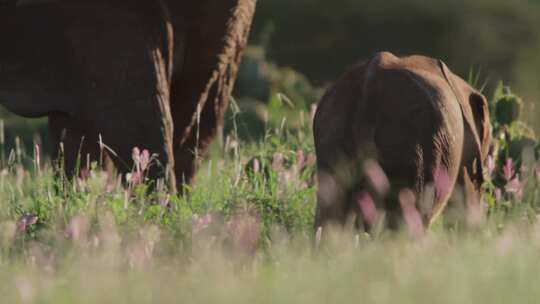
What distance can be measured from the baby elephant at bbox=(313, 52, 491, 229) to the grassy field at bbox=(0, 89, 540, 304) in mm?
154

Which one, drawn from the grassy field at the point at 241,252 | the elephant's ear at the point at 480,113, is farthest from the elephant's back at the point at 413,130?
the elephant's ear at the point at 480,113

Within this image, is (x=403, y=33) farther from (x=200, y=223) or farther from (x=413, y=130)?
(x=200, y=223)

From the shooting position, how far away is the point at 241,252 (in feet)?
16.9

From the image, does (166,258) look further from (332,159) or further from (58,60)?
(58,60)

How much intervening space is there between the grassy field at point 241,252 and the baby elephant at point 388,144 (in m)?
0.15

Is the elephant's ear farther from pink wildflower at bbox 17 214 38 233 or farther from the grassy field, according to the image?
pink wildflower at bbox 17 214 38 233

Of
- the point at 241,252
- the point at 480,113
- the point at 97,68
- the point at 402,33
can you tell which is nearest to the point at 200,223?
the point at 241,252

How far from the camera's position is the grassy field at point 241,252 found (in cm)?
406

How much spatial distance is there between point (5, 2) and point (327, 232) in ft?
9.36

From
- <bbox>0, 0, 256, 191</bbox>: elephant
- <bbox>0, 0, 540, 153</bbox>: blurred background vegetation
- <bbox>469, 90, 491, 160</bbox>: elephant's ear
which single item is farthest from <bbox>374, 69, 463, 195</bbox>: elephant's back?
<bbox>0, 0, 540, 153</bbox>: blurred background vegetation

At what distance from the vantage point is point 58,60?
25.3 ft

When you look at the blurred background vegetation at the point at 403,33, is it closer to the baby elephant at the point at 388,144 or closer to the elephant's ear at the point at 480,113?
the elephant's ear at the point at 480,113

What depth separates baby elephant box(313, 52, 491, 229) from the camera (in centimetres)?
559

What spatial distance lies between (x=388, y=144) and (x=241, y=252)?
2.74 ft
